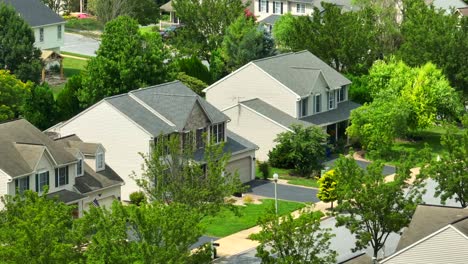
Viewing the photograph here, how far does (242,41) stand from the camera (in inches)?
4424

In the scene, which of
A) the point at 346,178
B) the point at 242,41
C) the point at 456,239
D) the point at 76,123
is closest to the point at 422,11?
the point at 242,41

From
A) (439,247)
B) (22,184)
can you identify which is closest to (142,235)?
(439,247)

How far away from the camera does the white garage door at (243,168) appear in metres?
85.7

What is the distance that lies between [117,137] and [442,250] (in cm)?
2924

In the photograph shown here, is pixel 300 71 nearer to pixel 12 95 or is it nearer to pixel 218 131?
pixel 218 131

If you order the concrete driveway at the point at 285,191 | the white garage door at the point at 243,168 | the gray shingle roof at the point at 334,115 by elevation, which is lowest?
the concrete driveway at the point at 285,191

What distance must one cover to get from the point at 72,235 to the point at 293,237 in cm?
952

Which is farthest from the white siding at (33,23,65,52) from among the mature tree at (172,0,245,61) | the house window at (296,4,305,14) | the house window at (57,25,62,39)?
the house window at (296,4,305,14)

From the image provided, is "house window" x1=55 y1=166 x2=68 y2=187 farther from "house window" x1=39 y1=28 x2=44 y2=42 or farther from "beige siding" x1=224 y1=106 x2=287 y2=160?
"house window" x1=39 y1=28 x2=44 y2=42

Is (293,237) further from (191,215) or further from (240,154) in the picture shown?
(240,154)

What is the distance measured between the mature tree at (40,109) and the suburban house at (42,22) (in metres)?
28.1

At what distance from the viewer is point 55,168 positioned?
7250 centimetres

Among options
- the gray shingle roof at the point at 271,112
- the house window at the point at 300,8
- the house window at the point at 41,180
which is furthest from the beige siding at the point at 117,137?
the house window at the point at 300,8

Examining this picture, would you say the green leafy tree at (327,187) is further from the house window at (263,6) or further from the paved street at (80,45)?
the house window at (263,6)
